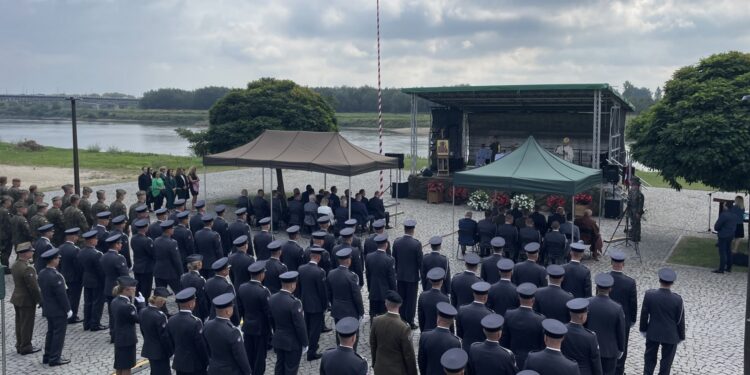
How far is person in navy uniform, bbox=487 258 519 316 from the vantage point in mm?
7355

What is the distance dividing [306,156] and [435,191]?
692cm

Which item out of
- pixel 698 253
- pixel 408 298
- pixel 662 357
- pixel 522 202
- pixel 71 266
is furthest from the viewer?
pixel 522 202

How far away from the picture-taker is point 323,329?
9.55 metres

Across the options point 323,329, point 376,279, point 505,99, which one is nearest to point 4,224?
point 323,329

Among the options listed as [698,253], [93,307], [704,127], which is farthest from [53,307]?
[698,253]

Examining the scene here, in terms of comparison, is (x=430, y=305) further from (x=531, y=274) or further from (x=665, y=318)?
(x=665, y=318)

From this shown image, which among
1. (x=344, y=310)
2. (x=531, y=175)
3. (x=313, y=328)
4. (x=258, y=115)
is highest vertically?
(x=258, y=115)

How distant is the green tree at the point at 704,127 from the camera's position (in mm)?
13523

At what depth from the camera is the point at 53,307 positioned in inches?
321

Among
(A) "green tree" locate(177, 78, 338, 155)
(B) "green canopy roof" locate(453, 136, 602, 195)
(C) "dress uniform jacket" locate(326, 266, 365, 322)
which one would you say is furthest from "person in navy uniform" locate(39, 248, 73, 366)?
(A) "green tree" locate(177, 78, 338, 155)

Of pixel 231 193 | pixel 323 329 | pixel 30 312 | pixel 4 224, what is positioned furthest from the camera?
pixel 231 193

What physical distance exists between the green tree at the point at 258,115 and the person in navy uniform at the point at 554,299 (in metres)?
15.8

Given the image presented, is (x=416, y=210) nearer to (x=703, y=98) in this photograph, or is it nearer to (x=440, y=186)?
(x=440, y=186)

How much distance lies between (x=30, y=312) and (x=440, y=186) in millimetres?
15391
